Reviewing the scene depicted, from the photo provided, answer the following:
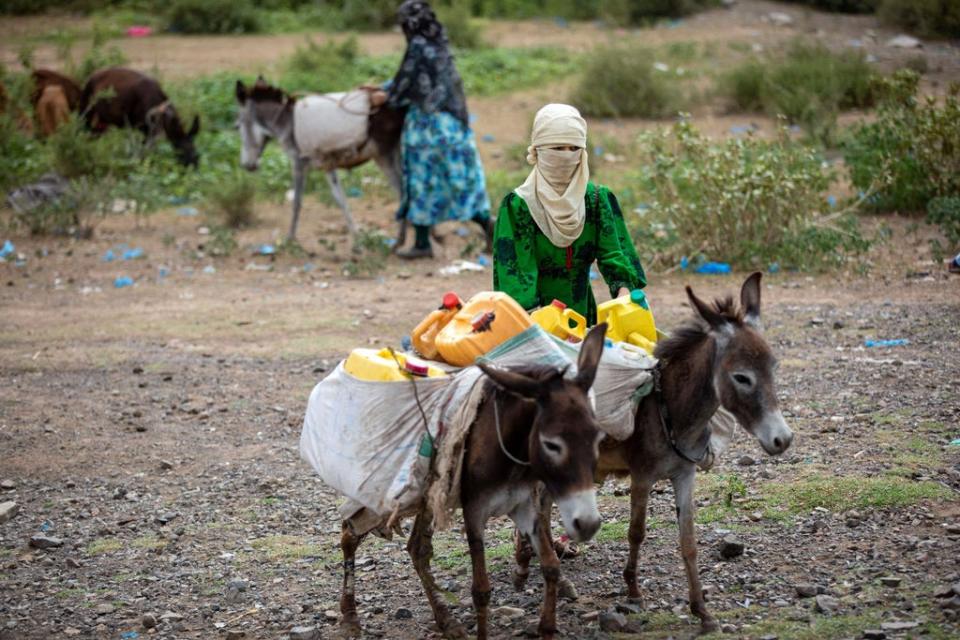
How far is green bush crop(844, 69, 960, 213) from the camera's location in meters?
10.8

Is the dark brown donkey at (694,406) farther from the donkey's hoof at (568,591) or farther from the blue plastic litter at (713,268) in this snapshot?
the blue plastic litter at (713,268)

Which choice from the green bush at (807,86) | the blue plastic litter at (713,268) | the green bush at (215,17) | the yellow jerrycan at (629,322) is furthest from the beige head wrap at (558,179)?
the green bush at (215,17)

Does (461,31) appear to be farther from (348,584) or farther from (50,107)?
(348,584)

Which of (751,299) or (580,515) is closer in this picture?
(580,515)

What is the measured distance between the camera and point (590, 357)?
13.5 feet

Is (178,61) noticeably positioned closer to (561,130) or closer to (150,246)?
(150,246)

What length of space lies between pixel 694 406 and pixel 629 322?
517 millimetres

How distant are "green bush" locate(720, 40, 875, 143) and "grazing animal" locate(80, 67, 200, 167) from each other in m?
6.97

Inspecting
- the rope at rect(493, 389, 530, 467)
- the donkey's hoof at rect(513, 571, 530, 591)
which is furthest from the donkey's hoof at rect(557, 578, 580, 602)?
the rope at rect(493, 389, 530, 467)

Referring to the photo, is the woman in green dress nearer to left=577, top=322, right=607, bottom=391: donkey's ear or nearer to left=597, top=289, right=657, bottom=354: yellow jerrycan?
left=597, top=289, right=657, bottom=354: yellow jerrycan

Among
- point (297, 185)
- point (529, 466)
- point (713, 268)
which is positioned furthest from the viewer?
point (297, 185)

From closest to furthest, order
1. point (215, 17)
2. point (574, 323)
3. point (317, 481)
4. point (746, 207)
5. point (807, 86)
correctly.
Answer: point (574, 323) < point (317, 481) < point (746, 207) < point (807, 86) < point (215, 17)

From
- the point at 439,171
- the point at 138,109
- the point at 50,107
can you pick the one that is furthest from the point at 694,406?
the point at 50,107

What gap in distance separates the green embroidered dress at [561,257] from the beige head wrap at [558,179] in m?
0.05
